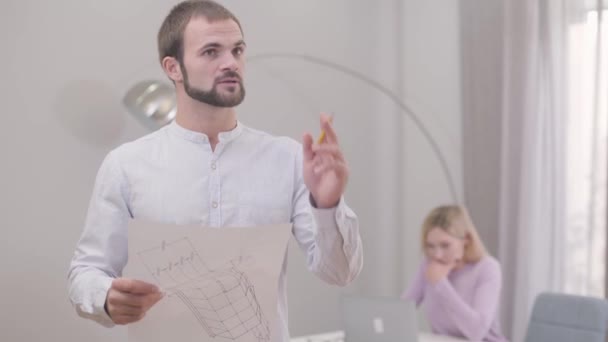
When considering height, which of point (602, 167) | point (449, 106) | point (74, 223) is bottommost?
point (74, 223)

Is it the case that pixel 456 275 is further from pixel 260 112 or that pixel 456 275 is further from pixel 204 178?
pixel 204 178

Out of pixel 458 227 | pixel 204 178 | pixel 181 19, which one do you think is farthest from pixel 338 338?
pixel 181 19

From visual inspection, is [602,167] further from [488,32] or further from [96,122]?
[96,122]

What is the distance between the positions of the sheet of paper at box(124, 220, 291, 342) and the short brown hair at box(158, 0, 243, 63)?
35 centimetres

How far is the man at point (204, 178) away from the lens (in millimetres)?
1417

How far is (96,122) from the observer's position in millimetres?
3695

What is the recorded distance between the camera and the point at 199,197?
4.85 feet

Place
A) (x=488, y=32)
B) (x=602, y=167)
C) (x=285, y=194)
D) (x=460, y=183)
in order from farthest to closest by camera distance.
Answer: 1. (x=460, y=183)
2. (x=488, y=32)
3. (x=602, y=167)
4. (x=285, y=194)

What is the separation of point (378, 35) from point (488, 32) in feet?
2.69

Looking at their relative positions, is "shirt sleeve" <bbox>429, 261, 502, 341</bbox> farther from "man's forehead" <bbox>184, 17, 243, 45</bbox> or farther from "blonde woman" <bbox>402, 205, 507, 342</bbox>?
"man's forehead" <bbox>184, 17, 243, 45</bbox>

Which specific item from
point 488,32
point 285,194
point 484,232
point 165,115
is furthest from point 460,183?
point 285,194

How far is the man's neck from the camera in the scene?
1509mm

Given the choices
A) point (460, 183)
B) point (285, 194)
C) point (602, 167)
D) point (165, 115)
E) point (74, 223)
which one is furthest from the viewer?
point (460, 183)

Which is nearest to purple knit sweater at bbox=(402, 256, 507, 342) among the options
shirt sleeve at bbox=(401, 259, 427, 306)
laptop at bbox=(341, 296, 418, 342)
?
shirt sleeve at bbox=(401, 259, 427, 306)
